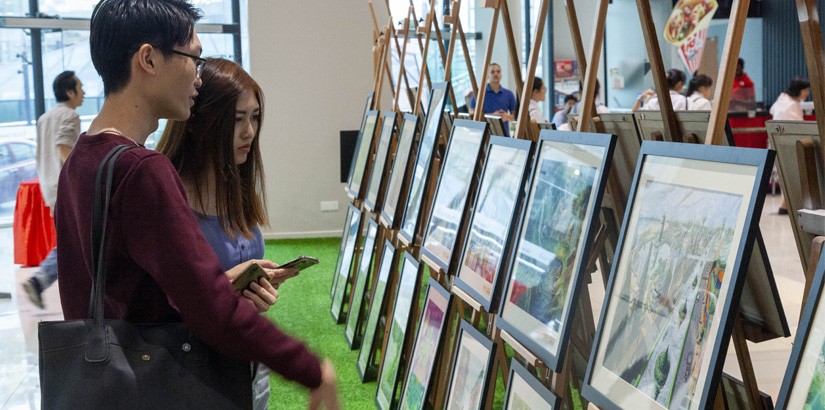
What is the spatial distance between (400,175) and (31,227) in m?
4.66

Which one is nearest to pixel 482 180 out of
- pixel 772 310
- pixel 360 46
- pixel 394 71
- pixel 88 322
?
pixel 772 310

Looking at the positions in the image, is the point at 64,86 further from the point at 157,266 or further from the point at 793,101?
the point at 793,101

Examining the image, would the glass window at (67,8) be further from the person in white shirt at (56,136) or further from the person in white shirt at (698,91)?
the person in white shirt at (698,91)

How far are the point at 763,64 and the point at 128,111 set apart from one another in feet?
48.6

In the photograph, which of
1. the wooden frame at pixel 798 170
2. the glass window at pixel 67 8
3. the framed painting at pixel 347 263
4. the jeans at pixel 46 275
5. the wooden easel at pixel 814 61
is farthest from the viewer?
the glass window at pixel 67 8

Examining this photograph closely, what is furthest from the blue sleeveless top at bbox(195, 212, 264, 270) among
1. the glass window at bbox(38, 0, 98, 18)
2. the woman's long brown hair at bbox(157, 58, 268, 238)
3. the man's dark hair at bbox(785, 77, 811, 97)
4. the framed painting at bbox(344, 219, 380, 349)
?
the man's dark hair at bbox(785, 77, 811, 97)

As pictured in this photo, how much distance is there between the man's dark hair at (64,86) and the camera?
6.59 m

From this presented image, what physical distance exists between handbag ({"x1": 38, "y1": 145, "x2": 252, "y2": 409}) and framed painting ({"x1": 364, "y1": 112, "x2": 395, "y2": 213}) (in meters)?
3.39

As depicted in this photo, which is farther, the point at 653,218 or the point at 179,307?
the point at 653,218

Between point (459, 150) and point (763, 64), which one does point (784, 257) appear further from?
point (763, 64)

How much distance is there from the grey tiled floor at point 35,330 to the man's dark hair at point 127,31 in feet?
9.89

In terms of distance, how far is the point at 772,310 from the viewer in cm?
183

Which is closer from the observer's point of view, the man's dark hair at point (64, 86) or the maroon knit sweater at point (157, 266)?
the maroon knit sweater at point (157, 266)

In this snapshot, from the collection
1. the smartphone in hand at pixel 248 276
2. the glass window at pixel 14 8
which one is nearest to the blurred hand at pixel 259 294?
the smartphone in hand at pixel 248 276
